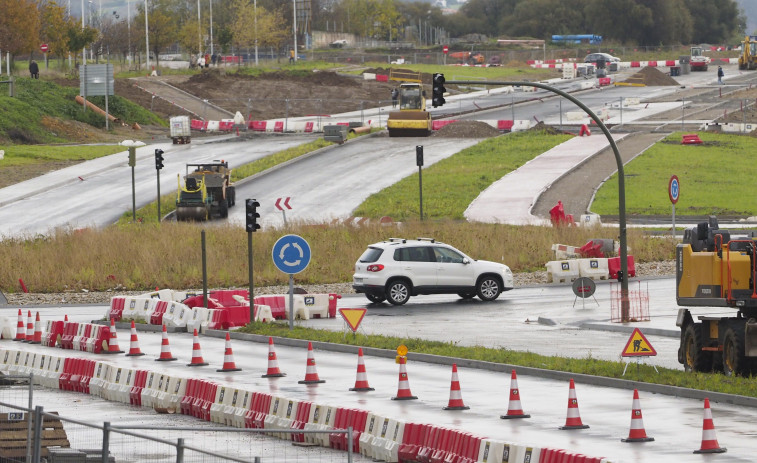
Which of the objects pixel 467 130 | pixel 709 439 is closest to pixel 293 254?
pixel 709 439

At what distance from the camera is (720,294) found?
71.0 ft

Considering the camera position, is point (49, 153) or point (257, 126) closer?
point (49, 153)

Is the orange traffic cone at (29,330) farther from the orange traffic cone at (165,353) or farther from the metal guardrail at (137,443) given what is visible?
the metal guardrail at (137,443)

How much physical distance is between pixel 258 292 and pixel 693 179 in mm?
29273

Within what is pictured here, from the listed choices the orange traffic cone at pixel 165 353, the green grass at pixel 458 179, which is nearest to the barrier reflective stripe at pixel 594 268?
the green grass at pixel 458 179

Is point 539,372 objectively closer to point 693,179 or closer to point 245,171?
point 693,179

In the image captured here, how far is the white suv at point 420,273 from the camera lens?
35125 mm

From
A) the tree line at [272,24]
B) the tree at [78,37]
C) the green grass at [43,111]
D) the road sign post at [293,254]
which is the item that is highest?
the tree line at [272,24]

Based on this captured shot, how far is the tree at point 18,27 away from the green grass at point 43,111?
9.69 metres

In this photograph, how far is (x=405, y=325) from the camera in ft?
103

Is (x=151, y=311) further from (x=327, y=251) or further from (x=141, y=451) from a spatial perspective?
(x=141, y=451)

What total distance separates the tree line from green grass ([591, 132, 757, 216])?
155ft

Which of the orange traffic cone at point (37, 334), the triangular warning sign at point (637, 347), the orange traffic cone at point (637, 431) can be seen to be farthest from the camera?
the orange traffic cone at point (37, 334)

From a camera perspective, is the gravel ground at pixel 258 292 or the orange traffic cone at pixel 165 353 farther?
the gravel ground at pixel 258 292
